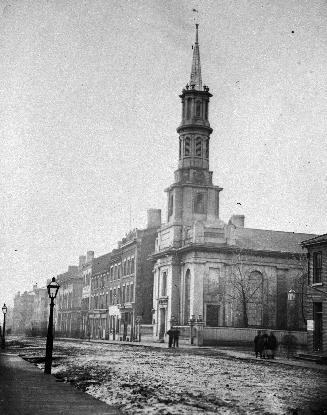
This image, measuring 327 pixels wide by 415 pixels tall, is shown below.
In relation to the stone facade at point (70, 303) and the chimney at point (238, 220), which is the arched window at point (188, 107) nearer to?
the chimney at point (238, 220)

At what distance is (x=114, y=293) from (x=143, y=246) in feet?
32.0

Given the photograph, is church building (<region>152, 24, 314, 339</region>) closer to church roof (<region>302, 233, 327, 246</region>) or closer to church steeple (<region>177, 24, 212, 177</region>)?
church steeple (<region>177, 24, 212, 177</region>)

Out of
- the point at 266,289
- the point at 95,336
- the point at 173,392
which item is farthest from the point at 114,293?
the point at 173,392

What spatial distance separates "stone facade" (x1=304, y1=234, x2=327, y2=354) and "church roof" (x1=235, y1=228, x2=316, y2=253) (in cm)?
1695

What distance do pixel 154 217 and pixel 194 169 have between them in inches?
399

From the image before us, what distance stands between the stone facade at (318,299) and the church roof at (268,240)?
55.6 ft

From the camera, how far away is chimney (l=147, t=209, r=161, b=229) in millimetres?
58969

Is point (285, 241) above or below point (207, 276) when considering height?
above

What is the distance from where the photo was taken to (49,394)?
1018cm

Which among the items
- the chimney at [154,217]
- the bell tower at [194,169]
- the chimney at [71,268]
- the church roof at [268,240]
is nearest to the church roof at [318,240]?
the church roof at [268,240]

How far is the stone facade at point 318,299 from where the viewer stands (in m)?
28.4

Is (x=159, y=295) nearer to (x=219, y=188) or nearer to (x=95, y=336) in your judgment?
(x=219, y=188)

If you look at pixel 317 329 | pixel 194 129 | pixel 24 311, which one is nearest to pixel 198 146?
pixel 194 129

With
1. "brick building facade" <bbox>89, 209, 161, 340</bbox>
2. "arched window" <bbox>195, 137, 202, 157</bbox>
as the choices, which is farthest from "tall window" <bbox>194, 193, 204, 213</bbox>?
"brick building facade" <bbox>89, 209, 161, 340</bbox>
